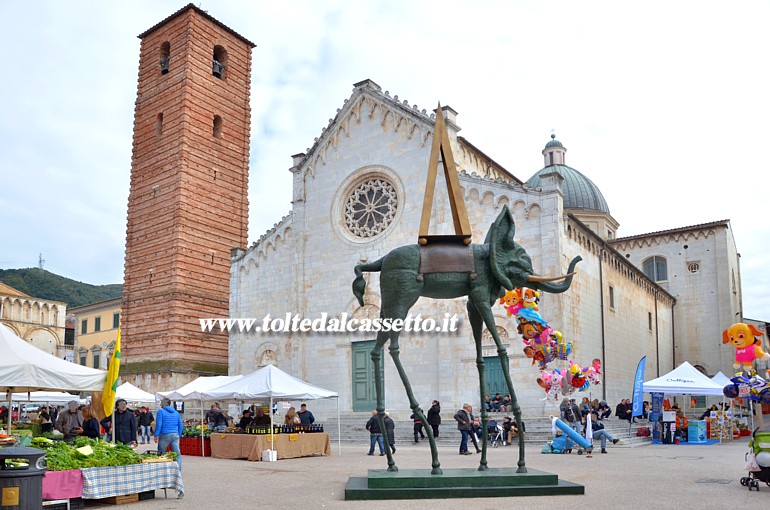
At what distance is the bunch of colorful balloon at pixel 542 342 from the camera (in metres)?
19.6

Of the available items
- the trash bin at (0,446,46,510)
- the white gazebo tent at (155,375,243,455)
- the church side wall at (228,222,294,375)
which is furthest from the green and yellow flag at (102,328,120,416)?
the church side wall at (228,222,294,375)

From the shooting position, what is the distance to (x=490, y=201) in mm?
26688

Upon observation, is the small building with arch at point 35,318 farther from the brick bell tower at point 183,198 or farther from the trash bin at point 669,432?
the trash bin at point 669,432

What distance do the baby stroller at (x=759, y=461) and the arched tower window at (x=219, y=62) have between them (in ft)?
120

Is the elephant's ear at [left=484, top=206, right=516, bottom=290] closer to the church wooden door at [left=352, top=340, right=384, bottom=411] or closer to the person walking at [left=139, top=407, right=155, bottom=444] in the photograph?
the church wooden door at [left=352, top=340, right=384, bottom=411]

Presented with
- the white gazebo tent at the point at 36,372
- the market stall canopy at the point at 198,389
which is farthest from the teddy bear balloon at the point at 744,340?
the market stall canopy at the point at 198,389

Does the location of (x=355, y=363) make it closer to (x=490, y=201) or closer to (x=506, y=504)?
(x=490, y=201)

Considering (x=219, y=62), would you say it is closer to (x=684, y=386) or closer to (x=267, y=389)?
(x=267, y=389)

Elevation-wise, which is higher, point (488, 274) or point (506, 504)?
point (488, 274)

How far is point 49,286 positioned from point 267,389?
7422 cm

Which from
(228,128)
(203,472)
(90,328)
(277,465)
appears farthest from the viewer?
(90,328)

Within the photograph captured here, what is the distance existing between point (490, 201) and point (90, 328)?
4173cm

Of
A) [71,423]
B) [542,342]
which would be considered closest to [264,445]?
[71,423]

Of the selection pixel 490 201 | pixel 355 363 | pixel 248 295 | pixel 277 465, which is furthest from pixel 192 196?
pixel 277 465
